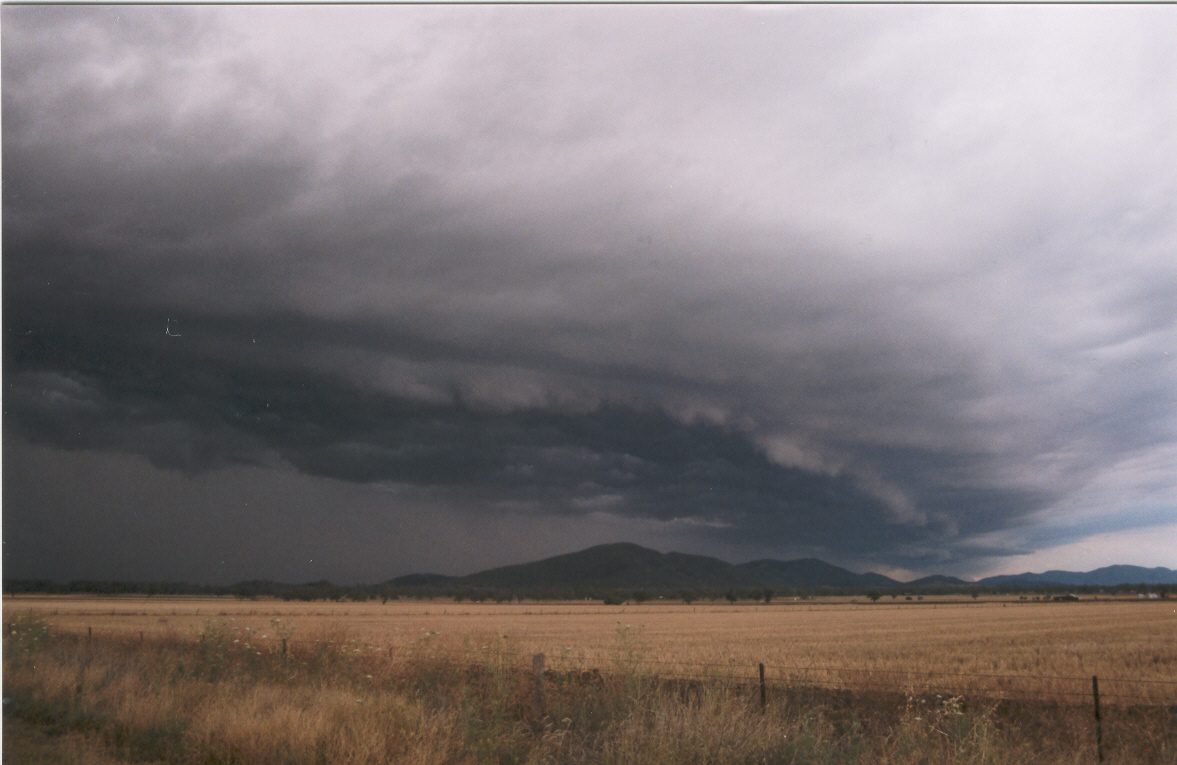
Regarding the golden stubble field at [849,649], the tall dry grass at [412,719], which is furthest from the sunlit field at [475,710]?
the golden stubble field at [849,649]

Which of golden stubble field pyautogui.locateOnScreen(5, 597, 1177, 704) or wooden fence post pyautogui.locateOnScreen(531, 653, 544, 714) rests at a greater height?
wooden fence post pyautogui.locateOnScreen(531, 653, 544, 714)

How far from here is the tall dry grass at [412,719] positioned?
9985 mm

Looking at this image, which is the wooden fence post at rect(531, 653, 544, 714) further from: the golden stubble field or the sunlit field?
the golden stubble field

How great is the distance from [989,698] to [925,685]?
1.99 metres

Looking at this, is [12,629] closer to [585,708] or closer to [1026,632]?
[585,708]

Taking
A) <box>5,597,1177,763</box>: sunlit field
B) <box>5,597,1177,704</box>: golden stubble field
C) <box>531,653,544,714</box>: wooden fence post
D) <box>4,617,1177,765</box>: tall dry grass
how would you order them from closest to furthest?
1. <box>4,617,1177,765</box>: tall dry grass
2. <box>5,597,1177,763</box>: sunlit field
3. <box>531,653,544,714</box>: wooden fence post
4. <box>5,597,1177,704</box>: golden stubble field

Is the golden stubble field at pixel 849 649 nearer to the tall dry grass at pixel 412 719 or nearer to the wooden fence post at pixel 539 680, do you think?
the tall dry grass at pixel 412 719

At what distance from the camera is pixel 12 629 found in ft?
69.8

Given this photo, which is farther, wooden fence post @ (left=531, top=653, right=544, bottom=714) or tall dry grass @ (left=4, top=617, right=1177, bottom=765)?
wooden fence post @ (left=531, top=653, right=544, bottom=714)

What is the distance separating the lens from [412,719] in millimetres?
10555

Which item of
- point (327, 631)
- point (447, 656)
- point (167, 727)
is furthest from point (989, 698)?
point (167, 727)

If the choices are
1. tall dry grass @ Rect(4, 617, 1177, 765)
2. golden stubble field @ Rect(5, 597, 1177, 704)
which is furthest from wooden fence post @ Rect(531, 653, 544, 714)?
golden stubble field @ Rect(5, 597, 1177, 704)

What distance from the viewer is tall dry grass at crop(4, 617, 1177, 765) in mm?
9985

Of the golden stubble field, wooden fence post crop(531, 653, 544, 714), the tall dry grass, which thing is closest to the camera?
the tall dry grass
